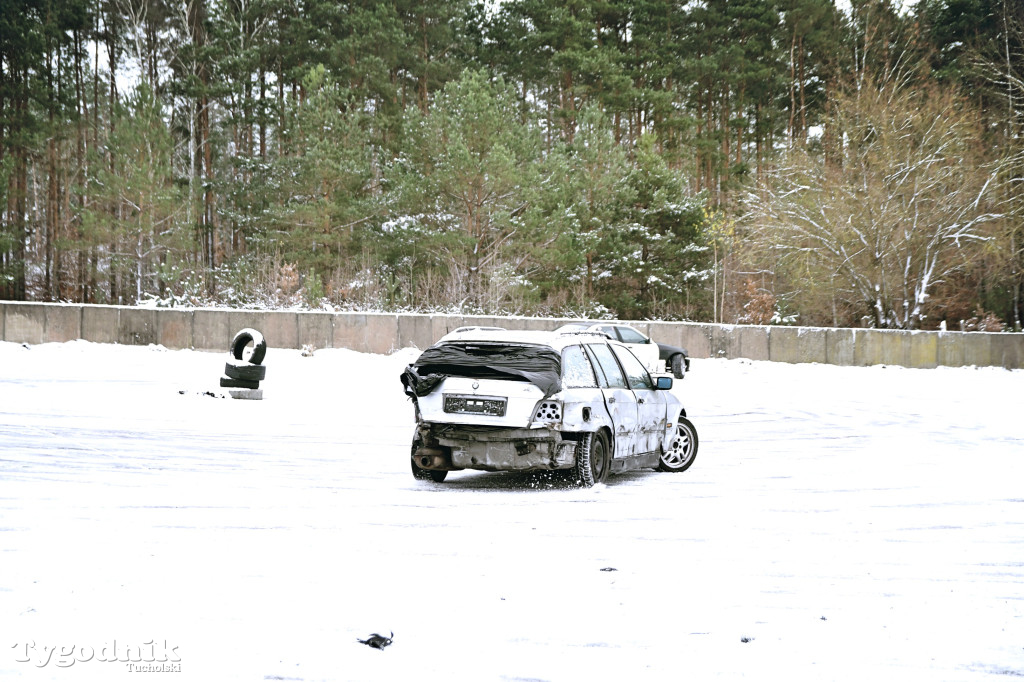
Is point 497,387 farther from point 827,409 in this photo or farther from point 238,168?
point 238,168

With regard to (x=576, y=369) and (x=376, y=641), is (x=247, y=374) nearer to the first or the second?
(x=576, y=369)

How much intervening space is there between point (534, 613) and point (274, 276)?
30.9 m

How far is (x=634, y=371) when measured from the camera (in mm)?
11633

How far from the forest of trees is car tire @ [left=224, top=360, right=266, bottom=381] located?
1431 cm

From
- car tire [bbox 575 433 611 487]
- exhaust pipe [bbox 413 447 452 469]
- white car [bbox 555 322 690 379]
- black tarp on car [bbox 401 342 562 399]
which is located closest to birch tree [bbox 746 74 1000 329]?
white car [bbox 555 322 690 379]

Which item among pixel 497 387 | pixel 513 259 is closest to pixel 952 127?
pixel 513 259

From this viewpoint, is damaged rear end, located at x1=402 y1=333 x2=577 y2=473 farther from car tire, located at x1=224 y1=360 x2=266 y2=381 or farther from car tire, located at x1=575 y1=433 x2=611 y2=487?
car tire, located at x1=224 y1=360 x2=266 y2=381

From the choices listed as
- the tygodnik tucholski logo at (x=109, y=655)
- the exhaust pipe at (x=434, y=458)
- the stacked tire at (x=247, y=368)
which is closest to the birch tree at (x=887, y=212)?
the stacked tire at (x=247, y=368)

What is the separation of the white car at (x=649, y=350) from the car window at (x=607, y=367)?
1597 cm

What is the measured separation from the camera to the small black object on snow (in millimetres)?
4925

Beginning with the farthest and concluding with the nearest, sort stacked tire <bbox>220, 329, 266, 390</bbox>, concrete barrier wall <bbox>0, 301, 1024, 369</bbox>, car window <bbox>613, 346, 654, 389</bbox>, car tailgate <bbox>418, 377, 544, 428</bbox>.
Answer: concrete barrier wall <bbox>0, 301, 1024, 369</bbox> < stacked tire <bbox>220, 329, 266, 390</bbox> < car window <bbox>613, 346, 654, 389</bbox> < car tailgate <bbox>418, 377, 544, 428</bbox>

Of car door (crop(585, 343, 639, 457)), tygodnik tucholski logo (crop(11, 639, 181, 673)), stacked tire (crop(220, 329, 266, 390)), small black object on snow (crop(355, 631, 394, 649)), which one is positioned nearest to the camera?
tygodnik tucholski logo (crop(11, 639, 181, 673))

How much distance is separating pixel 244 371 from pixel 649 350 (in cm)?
1161

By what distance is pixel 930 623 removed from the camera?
545 cm
